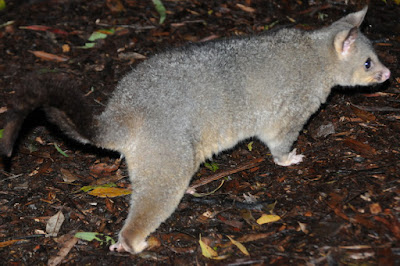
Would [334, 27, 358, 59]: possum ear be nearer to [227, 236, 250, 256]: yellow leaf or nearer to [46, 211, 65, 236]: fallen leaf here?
[227, 236, 250, 256]: yellow leaf

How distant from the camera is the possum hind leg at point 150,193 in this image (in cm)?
486

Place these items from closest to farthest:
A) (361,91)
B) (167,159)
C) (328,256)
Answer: (328,256)
(167,159)
(361,91)

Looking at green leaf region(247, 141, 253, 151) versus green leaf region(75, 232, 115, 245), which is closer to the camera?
green leaf region(75, 232, 115, 245)

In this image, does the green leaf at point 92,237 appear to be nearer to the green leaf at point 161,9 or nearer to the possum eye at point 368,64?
the possum eye at point 368,64

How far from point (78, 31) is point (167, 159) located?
4.55 metres

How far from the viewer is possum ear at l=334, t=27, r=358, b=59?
19.0ft

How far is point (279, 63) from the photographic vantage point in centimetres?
574

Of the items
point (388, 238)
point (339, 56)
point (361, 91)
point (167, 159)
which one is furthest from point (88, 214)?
point (361, 91)

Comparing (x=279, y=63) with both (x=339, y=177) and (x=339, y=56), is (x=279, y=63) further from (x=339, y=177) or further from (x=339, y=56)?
(x=339, y=177)

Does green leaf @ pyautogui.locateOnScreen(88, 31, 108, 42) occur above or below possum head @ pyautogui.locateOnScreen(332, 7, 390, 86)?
below

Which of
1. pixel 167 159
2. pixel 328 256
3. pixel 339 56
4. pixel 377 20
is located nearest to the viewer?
pixel 328 256

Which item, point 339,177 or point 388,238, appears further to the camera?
point 339,177

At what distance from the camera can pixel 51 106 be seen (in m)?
4.60

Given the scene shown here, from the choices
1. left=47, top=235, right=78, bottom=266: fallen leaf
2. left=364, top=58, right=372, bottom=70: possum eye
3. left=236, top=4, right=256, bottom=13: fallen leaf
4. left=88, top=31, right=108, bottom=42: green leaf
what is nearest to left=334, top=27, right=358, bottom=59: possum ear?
left=364, top=58, right=372, bottom=70: possum eye
